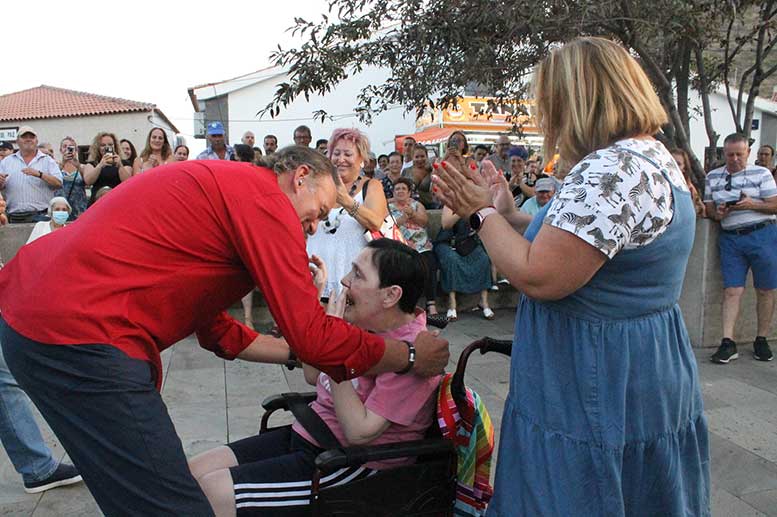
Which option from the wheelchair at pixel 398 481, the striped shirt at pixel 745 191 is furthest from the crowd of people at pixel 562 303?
the striped shirt at pixel 745 191

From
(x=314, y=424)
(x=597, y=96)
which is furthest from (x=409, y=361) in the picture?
(x=597, y=96)

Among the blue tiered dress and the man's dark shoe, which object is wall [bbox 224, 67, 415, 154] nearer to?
the man's dark shoe

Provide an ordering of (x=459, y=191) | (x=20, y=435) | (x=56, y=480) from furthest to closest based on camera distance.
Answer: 1. (x=56, y=480)
2. (x=20, y=435)
3. (x=459, y=191)

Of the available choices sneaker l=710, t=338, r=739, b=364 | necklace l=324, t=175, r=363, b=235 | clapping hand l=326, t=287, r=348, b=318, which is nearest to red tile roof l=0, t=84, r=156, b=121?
necklace l=324, t=175, r=363, b=235

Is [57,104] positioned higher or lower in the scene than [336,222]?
higher

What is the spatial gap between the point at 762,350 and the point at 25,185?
305 inches

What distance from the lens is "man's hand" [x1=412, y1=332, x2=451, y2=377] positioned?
2.12m

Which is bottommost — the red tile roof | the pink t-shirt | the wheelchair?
the wheelchair

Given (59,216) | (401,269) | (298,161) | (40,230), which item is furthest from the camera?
(59,216)

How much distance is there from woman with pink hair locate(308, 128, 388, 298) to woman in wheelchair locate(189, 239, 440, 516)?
1.88 m

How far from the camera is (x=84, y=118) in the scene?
109 ft

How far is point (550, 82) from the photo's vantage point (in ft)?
5.91

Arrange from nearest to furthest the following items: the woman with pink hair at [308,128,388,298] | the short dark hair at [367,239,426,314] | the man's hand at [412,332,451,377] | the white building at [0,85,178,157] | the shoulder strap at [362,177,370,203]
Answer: the man's hand at [412,332,451,377], the short dark hair at [367,239,426,314], the woman with pink hair at [308,128,388,298], the shoulder strap at [362,177,370,203], the white building at [0,85,178,157]

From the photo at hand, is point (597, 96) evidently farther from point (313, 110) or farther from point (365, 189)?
point (313, 110)
